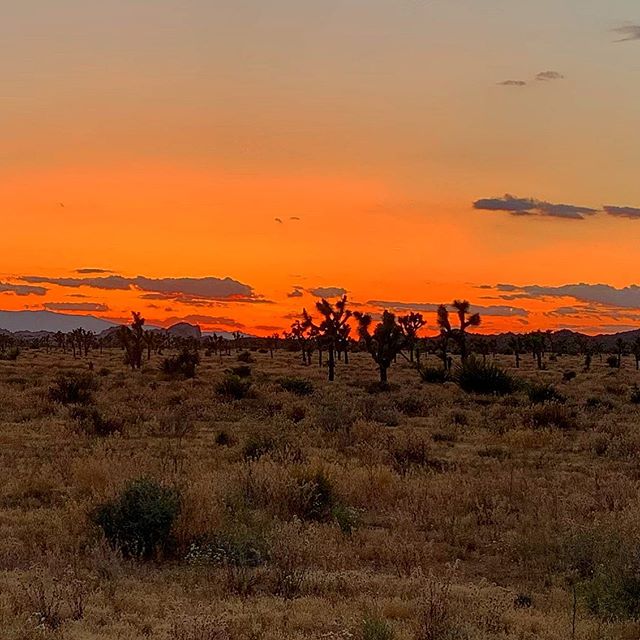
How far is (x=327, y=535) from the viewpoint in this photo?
10.0m

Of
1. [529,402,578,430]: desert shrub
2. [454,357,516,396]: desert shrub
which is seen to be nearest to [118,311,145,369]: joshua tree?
[454,357,516,396]: desert shrub

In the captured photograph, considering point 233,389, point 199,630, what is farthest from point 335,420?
point 199,630

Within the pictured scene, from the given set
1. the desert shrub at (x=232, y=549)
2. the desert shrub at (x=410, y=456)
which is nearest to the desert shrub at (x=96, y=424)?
the desert shrub at (x=410, y=456)

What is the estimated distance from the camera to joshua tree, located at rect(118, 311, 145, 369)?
54.3 meters

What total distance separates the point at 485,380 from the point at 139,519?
27350 millimetres

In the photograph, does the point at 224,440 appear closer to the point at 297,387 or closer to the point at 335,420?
the point at 335,420

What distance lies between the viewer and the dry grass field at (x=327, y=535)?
691 cm

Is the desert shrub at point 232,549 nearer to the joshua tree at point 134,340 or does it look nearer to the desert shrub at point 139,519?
the desert shrub at point 139,519

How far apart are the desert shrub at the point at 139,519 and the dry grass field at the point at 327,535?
0.09 meters

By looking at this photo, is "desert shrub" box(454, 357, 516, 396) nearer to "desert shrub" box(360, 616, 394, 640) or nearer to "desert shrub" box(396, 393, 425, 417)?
"desert shrub" box(396, 393, 425, 417)

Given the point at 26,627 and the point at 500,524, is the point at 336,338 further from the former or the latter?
the point at 26,627

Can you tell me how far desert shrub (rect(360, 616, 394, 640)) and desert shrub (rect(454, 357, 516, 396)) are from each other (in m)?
28.4

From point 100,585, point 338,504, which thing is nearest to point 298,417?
point 338,504

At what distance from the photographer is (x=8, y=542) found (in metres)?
9.45
